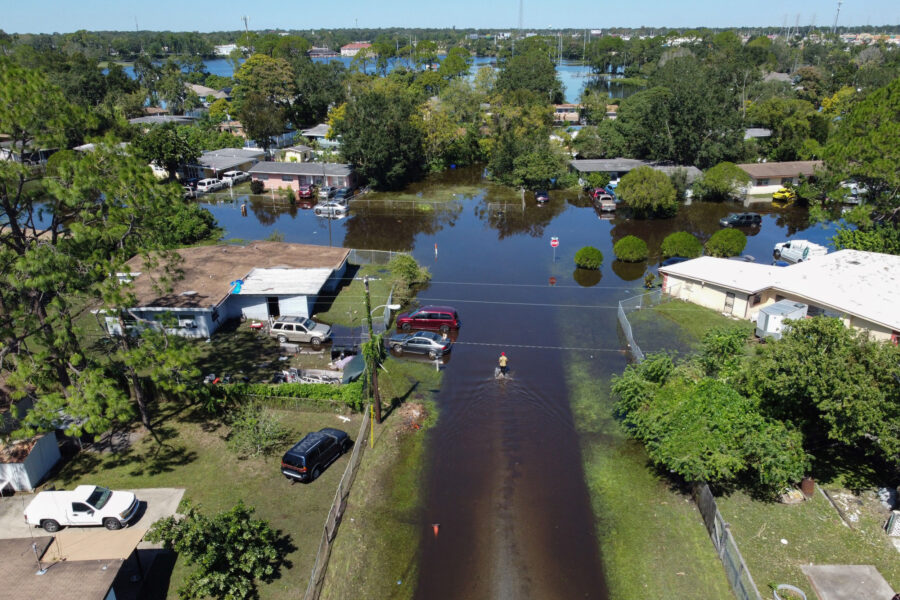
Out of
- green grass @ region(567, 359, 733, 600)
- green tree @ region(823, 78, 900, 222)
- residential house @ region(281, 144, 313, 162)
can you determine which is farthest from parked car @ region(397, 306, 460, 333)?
residential house @ region(281, 144, 313, 162)

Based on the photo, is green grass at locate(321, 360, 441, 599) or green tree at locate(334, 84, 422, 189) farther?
green tree at locate(334, 84, 422, 189)

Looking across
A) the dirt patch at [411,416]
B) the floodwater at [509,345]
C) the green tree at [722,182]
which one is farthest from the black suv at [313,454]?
the green tree at [722,182]

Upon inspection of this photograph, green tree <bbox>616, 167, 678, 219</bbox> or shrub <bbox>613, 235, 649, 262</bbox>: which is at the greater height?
green tree <bbox>616, 167, 678, 219</bbox>

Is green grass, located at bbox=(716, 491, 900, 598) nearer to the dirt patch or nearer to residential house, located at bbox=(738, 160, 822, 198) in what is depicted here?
the dirt patch

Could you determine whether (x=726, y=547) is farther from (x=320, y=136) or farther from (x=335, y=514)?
(x=320, y=136)

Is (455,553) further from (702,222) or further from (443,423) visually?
(702,222)

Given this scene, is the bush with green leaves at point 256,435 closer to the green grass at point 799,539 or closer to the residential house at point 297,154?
the green grass at point 799,539

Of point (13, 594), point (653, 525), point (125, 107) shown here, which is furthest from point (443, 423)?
point (125, 107)
